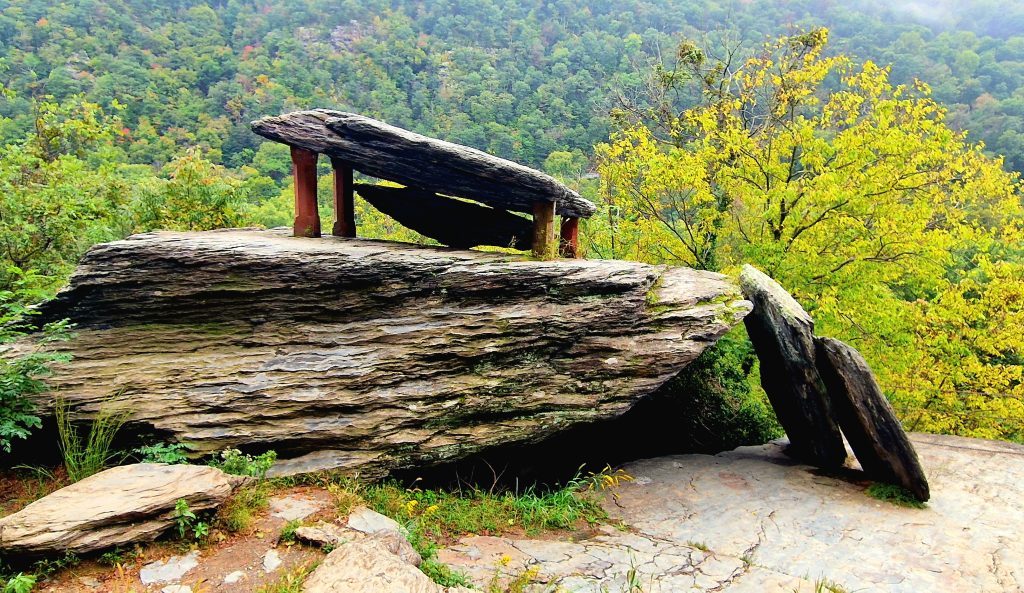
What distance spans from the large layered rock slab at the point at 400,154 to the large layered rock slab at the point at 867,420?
5.10m

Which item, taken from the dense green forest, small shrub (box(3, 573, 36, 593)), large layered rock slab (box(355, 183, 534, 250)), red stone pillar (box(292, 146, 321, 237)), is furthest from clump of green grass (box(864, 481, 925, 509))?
small shrub (box(3, 573, 36, 593))

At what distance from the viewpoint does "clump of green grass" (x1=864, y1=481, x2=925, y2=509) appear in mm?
7156

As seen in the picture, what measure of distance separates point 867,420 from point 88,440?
9631mm

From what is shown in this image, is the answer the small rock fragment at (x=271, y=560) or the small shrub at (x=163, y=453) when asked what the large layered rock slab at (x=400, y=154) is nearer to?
the small shrub at (x=163, y=453)

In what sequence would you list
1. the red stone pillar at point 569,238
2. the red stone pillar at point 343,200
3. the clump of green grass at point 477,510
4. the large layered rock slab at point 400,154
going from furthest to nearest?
the red stone pillar at point 569,238 → the red stone pillar at point 343,200 → the large layered rock slab at point 400,154 → the clump of green grass at point 477,510

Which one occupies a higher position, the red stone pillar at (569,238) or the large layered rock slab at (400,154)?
the large layered rock slab at (400,154)

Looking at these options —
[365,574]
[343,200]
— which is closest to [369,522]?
[365,574]

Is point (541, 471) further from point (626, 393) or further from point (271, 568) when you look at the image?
point (271, 568)

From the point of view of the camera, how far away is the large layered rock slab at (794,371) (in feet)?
27.6

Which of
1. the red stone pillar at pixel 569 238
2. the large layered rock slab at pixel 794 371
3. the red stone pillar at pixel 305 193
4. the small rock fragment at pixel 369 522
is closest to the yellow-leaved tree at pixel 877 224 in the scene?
the large layered rock slab at pixel 794 371

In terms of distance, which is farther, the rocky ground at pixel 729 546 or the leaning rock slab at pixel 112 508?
the rocky ground at pixel 729 546

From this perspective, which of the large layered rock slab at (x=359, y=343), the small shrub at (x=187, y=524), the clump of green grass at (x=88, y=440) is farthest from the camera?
the large layered rock slab at (x=359, y=343)

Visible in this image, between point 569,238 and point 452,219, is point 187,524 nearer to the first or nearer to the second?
point 452,219

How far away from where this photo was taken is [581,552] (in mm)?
5746
